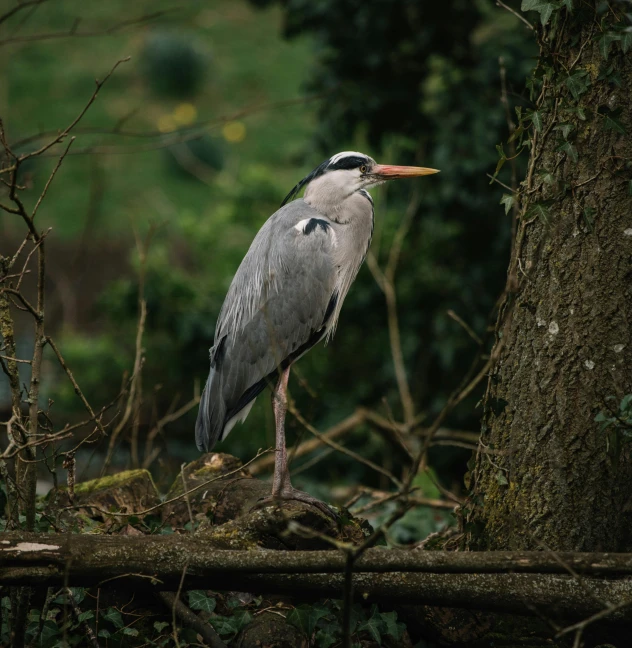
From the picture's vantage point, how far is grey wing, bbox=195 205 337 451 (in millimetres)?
4289

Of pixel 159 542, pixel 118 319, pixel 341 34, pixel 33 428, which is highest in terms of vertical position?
pixel 341 34

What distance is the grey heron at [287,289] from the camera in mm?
4293

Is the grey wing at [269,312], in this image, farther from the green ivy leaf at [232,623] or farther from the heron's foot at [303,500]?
the green ivy leaf at [232,623]

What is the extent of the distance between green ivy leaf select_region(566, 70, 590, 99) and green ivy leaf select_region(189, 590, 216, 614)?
2178 mm

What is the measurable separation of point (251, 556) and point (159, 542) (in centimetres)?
31

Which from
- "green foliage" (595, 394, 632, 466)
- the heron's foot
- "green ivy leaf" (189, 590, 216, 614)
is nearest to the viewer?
"green foliage" (595, 394, 632, 466)

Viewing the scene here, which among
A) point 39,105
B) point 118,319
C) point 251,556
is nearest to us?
point 251,556

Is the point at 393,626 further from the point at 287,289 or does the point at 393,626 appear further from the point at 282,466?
the point at 287,289

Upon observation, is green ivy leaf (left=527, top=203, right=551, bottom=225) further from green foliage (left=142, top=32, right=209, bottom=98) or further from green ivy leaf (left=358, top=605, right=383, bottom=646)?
green foliage (left=142, top=32, right=209, bottom=98)

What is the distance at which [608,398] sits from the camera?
114 inches

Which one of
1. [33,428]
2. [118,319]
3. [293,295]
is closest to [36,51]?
[118,319]

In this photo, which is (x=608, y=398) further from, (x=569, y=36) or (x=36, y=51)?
(x=36, y=51)

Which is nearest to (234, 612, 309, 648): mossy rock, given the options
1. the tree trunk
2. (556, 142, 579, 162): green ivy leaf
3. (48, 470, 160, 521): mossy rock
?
the tree trunk

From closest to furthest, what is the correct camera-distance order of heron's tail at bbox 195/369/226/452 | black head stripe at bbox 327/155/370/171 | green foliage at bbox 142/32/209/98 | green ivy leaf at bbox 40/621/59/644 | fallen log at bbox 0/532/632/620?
fallen log at bbox 0/532/632/620, green ivy leaf at bbox 40/621/59/644, heron's tail at bbox 195/369/226/452, black head stripe at bbox 327/155/370/171, green foliage at bbox 142/32/209/98
